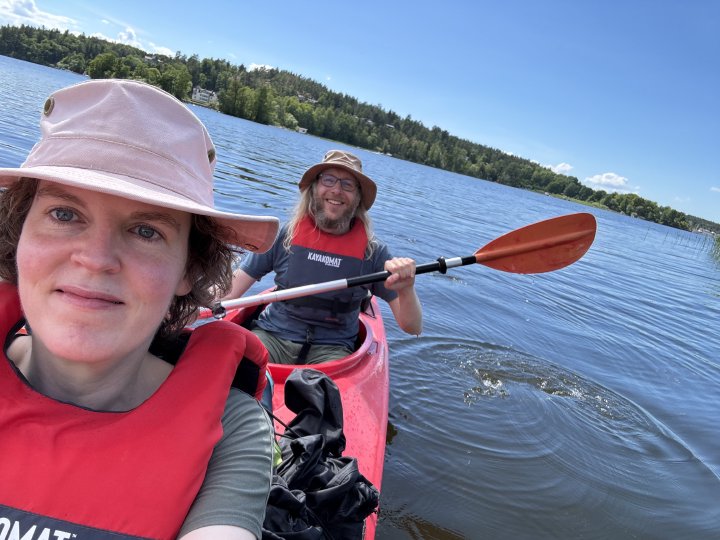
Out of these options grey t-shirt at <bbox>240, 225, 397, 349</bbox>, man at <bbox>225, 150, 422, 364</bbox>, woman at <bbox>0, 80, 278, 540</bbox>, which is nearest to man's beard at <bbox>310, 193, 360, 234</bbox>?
man at <bbox>225, 150, 422, 364</bbox>

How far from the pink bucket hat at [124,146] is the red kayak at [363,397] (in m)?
1.57

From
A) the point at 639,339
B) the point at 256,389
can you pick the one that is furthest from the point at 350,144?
the point at 256,389

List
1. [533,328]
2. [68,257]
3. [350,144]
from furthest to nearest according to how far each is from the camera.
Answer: [350,144], [533,328], [68,257]

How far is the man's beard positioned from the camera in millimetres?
3762

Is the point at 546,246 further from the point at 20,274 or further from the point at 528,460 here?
the point at 20,274

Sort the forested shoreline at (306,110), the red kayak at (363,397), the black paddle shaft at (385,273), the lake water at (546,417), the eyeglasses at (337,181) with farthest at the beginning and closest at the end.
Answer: the forested shoreline at (306,110), the eyeglasses at (337,181), the lake water at (546,417), the black paddle shaft at (385,273), the red kayak at (363,397)

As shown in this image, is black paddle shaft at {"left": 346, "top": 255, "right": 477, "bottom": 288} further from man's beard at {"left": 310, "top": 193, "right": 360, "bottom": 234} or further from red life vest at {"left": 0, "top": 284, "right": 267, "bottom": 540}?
red life vest at {"left": 0, "top": 284, "right": 267, "bottom": 540}

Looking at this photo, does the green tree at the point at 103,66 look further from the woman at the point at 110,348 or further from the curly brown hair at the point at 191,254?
the woman at the point at 110,348

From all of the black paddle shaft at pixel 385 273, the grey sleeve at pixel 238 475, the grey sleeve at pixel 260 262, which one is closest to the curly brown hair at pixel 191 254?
the grey sleeve at pixel 238 475

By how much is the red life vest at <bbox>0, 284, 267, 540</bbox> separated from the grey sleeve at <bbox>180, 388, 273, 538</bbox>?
0.04m

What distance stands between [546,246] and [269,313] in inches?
88.8

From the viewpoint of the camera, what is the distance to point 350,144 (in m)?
95.2

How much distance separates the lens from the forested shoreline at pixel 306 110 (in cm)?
7188

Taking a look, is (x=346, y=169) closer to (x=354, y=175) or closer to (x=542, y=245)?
(x=354, y=175)
